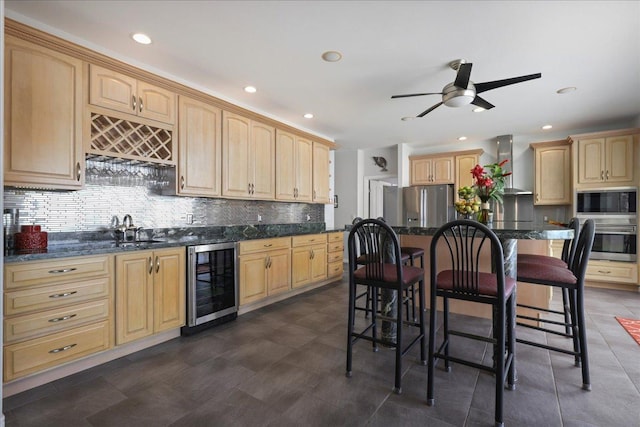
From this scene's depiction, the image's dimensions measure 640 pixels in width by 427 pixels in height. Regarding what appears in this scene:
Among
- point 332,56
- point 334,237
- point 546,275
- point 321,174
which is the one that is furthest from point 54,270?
point 321,174

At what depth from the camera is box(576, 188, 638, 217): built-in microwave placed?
4.32 m

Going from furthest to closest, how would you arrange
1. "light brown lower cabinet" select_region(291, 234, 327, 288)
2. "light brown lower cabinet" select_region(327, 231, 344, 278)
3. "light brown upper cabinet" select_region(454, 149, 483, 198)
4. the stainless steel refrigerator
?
1. the stainless steel refrigerator
2. "light brown upper cabinet" select_region(454, 149, 483, 198)
3. "light brown lower cabinet" select_region(327, 231, 344, 278)
4. "light brown lower cabinet" select_region(291, 234, 327, 288)

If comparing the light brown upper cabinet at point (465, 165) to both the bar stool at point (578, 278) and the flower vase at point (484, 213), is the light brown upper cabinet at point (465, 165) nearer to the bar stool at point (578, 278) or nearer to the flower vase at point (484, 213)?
the flower vase at point (484, 213)

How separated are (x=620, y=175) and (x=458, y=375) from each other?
445 centimetres

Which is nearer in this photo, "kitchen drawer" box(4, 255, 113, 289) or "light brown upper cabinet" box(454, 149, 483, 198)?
"kitchen drawer" box(4, 255, 113, 289)

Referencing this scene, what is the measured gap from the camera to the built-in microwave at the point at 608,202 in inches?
170

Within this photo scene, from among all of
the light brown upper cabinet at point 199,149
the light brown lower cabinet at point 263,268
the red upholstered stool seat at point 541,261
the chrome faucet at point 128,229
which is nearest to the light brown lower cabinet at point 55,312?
the chrome faucet at point 128,229

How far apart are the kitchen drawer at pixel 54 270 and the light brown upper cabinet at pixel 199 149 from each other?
1100 mm

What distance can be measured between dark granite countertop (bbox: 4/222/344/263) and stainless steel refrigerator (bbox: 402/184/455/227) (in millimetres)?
2405

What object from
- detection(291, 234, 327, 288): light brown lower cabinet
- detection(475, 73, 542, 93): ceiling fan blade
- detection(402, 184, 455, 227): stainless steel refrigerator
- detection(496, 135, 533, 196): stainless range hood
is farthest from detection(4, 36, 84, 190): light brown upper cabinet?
detection(496, 135, 533, 196): stainless range hood

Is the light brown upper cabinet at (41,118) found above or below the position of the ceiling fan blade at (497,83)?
below

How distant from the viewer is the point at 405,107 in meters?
4.01

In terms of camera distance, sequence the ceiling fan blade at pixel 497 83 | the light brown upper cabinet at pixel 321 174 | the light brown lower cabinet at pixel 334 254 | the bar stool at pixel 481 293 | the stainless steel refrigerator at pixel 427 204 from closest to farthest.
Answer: the bar stool at pixel 481 293 < the ceiling fan blade at pixel 497 83 < the light brown lower cabinet at pixel 334 254 < the light brown upper cabinet at pixel 321 174 < the stainless steel refrigerator at pixel 427 204

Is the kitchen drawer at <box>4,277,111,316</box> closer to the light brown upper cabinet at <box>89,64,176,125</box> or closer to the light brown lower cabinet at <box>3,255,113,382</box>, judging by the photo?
the light brown lower cabinet at <box>3,255,113,382</box>
